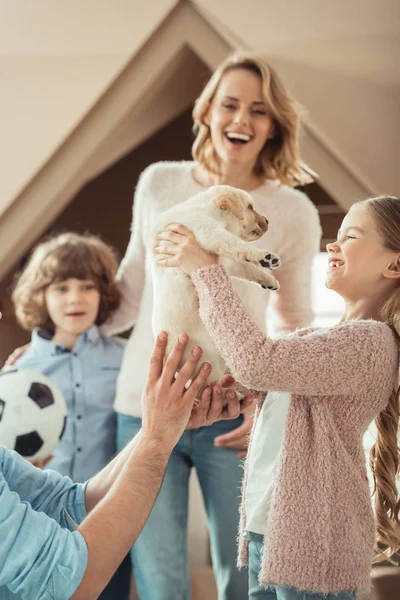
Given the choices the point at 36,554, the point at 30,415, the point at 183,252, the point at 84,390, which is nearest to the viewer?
the point at 36,554

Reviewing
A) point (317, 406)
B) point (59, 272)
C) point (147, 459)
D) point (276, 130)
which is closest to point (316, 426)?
point (317, 406)

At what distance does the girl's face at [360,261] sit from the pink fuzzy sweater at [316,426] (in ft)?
0.25

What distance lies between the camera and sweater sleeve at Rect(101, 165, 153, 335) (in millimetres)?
1490

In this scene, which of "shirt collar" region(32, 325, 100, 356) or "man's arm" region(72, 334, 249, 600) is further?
"shirt collar" region(32, 325, 100, 356)

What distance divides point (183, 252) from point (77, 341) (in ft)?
3.47

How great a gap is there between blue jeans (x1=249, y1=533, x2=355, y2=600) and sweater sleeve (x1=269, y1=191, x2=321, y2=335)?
520 millimetres

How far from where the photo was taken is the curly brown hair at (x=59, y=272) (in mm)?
1994

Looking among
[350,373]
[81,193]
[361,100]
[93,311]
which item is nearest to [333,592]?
[350,373]

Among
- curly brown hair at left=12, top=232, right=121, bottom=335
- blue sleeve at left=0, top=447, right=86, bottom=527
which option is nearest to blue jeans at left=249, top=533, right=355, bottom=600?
blue sleeve at left=0, top=447, right=86, bottom=527

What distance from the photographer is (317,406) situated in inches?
39.8

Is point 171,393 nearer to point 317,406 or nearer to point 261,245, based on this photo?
point 317,406

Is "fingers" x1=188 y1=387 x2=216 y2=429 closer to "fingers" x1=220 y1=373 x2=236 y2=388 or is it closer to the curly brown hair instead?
"fingers" x1=220 y1=373 x2=236 y2=388

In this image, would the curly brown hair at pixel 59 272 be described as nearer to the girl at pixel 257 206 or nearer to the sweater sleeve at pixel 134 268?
the sweater sleeve at pixel 134 268

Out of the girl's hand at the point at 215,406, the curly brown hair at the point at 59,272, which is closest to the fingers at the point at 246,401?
the girl's hand at the point at 215,406
